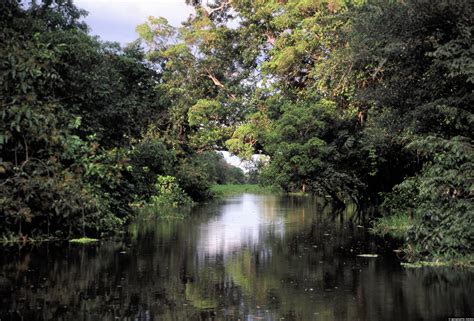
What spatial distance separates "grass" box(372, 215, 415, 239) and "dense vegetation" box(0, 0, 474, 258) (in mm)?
276

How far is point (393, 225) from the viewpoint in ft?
59.7

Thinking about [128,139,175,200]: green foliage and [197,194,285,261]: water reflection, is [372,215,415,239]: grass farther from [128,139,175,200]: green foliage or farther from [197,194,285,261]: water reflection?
[128,139,175,200]: green foliage

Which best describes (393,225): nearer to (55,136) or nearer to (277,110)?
(277,110)

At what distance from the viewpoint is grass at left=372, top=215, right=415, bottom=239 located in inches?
690

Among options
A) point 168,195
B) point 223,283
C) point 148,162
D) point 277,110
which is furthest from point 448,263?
point 168,195

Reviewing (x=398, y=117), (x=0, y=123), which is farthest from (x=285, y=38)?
(x=0, y=123)

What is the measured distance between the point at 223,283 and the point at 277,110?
15490 millimetres

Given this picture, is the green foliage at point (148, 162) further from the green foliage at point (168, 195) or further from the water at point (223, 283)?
the water at point (223, 283)

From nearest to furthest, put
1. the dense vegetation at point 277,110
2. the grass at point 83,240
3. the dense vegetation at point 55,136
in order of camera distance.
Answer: the dense vegetation at point 277,110, the dense vegetation at point 55,136, the grass at point 83,240

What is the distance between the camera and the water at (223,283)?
7.42 metres

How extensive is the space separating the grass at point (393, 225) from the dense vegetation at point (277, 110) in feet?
0.91

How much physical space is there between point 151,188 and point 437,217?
19273mm

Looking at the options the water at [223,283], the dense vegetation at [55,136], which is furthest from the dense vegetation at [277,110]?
the water at [223,283]

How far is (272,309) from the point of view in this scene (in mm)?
7586
